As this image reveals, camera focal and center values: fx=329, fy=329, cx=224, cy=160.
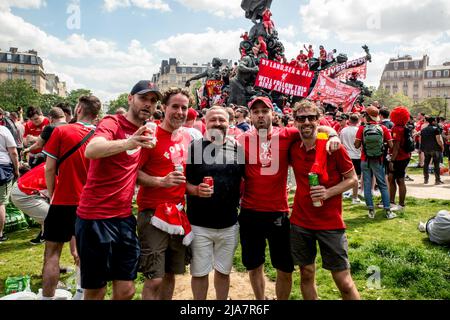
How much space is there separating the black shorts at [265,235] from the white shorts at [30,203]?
10.2 feet

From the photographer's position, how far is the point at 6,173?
5660 millimetres

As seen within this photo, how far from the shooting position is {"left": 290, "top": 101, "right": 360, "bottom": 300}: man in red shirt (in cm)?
296

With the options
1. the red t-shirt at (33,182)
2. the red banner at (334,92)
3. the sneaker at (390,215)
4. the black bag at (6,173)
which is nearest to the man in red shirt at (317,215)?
the red t-shirt at (33,182)

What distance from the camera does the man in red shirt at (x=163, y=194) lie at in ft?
9.75

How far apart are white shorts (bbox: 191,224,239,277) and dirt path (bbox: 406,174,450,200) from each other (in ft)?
25.8

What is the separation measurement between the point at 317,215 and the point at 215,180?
1009 millimetres

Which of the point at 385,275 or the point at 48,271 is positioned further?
the point at 385,275

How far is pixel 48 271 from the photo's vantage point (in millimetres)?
3385

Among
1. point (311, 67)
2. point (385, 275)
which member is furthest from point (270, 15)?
point (385, 275)

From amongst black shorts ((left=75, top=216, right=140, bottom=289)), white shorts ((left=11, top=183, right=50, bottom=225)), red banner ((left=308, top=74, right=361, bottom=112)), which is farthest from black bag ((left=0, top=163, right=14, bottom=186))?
red banner ((left=308, top=74, right=361, bottom=112))

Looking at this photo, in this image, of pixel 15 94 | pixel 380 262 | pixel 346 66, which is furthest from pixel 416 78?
pixel 380 262
